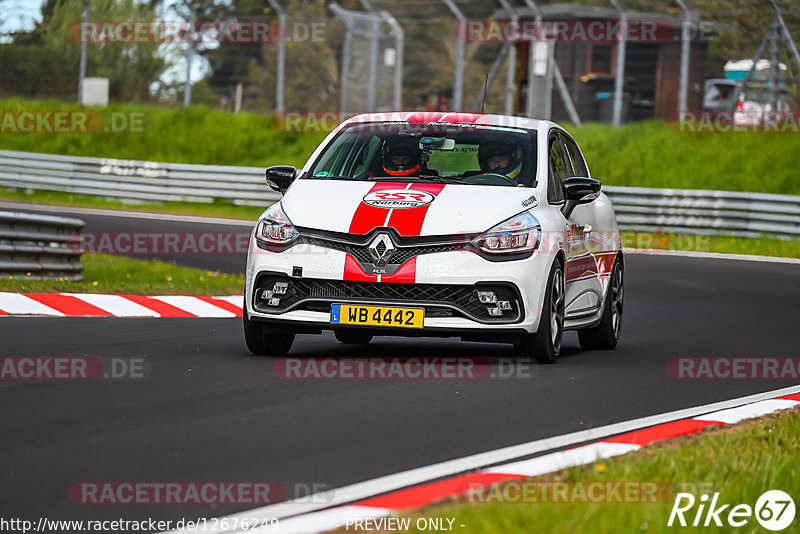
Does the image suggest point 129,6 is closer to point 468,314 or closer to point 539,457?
point 468,314

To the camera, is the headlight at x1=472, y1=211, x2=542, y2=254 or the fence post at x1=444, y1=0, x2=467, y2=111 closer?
the headlight at x1=472, y1=211, x2=542, y2=254

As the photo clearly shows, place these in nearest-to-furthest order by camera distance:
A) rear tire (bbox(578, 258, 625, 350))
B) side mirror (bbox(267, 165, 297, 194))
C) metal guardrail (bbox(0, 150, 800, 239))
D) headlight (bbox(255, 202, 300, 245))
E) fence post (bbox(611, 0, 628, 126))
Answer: headlight (bbox(255, 202, 300, 245)) < side mirror (bbox(267, 165, 297, 194)) < rear tire (bbox(578, 258, 625, 350)) < metal guardrail (bbox(0, 150, 800, 239)) < fence post (bbox(611, 0, 628, 126))

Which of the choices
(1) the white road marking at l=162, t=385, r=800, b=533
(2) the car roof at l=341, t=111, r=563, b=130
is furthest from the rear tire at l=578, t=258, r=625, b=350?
(1) the white road marking at l=162, t=385, r=800, b=533

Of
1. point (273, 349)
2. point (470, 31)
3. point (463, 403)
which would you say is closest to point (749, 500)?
point (463, 403)

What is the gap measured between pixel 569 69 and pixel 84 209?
409 inches

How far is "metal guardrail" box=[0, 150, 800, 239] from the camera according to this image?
24.8 metres

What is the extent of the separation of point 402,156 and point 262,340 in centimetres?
165

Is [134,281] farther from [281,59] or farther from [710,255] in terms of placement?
[281,59]

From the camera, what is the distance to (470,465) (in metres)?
5.91

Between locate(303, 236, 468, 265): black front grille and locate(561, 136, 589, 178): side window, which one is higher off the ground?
locate(561, 136, 589, 178): side window

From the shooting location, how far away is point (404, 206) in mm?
9094

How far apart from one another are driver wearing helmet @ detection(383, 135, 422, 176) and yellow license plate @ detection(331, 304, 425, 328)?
133 centimetres

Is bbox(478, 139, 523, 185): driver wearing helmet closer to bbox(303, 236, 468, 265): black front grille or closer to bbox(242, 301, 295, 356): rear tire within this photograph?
bbox(303, 236, 468, 265): black front grille

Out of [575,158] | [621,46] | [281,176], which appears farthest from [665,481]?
[621,46]
